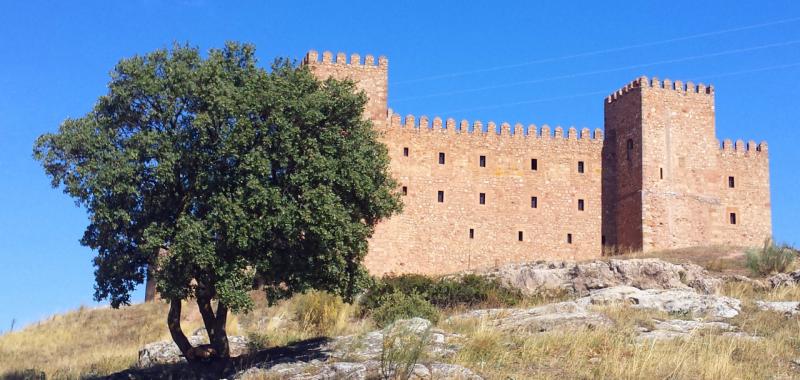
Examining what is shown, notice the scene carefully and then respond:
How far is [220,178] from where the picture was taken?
56.8 ft

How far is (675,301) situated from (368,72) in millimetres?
20106

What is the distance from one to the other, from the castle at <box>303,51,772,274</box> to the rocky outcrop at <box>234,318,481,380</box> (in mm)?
19870

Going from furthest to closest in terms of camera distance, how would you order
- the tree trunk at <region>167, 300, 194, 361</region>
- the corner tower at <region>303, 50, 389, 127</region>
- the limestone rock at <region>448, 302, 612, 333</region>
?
1. the corner tower at <region>303, 50, 389, 127</region>
2. the tree trunk at <region>167, 300, 194, 361</region>
3. the limestone rock at <region>448, 302, 612, 333</region>

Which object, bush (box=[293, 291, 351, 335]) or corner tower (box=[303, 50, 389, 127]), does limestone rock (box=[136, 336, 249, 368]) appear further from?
corner tower (box=[303, 50, 389, 127])

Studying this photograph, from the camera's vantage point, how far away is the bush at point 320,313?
2270 cm

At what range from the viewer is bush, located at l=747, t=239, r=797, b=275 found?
95.9 ft

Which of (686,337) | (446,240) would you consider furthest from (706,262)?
(686,337)

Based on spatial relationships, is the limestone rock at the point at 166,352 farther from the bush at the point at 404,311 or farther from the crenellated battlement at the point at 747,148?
the crenellated battlement at the point at 747,148

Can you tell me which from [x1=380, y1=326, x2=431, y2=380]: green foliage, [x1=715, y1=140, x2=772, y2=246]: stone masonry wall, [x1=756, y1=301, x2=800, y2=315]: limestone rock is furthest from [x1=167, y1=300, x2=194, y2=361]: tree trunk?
[x1=715, y1=140, x2=772, y2=246]: stone masonry wall

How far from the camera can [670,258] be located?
34.1 meters

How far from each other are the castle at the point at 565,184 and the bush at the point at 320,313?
39.6 feet

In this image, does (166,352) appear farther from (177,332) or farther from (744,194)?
(744,194)

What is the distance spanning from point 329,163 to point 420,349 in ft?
14.6

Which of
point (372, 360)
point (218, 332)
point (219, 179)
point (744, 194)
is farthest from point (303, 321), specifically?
point (744, 194)
